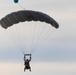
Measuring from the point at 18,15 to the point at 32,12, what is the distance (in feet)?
6.31

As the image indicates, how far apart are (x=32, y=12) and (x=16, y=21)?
271cm

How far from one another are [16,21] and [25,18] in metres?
1.27

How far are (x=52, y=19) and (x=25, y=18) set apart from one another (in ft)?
11.3

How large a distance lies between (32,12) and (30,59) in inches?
247

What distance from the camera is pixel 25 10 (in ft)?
472

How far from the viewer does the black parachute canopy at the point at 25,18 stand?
144 meters

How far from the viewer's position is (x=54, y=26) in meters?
144

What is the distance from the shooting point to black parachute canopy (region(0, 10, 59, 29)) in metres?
144

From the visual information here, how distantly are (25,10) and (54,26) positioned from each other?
4.22 m

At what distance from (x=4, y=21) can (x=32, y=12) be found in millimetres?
3875

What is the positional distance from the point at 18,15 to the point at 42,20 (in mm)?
3114

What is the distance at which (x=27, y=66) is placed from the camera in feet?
477

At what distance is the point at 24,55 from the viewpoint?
14538cm

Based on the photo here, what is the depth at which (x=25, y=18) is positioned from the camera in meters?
145
